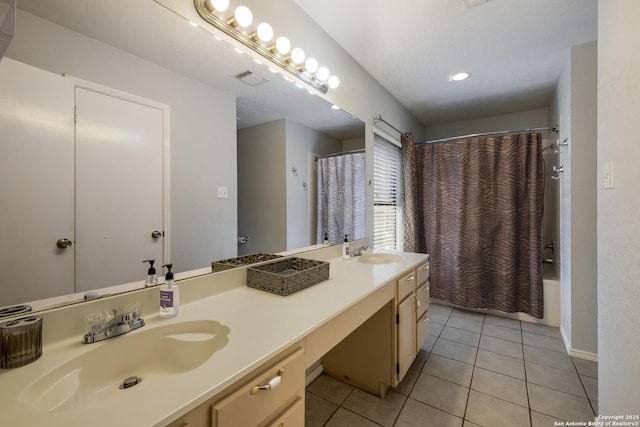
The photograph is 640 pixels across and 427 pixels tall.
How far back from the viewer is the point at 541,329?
251cm

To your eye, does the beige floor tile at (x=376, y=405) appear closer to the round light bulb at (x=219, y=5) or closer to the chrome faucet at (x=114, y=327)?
the chrome faucet at (x=114, y=327)

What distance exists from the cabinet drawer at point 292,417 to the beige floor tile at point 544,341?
236 centimetres

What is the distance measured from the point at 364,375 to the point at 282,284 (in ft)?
3.33

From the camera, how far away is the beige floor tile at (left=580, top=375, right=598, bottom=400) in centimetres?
160

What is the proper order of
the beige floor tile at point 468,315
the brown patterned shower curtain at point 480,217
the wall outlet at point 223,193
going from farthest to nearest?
1. the beige floor tile at point 468,315
2. the brown patterned shower curtain at point 480,217
3. the wall outlet at point 223,193

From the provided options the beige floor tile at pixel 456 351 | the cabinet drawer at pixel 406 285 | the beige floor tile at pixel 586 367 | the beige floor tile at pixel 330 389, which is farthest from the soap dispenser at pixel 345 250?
the beige floor tile at pixel 586 367

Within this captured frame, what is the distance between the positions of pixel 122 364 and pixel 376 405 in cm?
141

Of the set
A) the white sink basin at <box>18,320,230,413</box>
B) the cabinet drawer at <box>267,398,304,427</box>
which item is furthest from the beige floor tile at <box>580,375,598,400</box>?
the white sink basin at <box>18,320,230,413</box>

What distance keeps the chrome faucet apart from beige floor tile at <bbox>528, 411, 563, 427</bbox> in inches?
76.5

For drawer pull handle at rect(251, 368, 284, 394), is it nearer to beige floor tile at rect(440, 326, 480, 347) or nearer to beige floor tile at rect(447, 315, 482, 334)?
beige floor tile at rect(440, 326, 480, 347)

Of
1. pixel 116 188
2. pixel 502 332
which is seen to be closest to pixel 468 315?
pixel 502 332

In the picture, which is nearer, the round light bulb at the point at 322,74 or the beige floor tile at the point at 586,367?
the round light bulb at the point at 322,74

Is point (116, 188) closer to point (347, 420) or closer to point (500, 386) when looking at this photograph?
point (347, 420)

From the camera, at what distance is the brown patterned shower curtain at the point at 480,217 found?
2.63 meters
